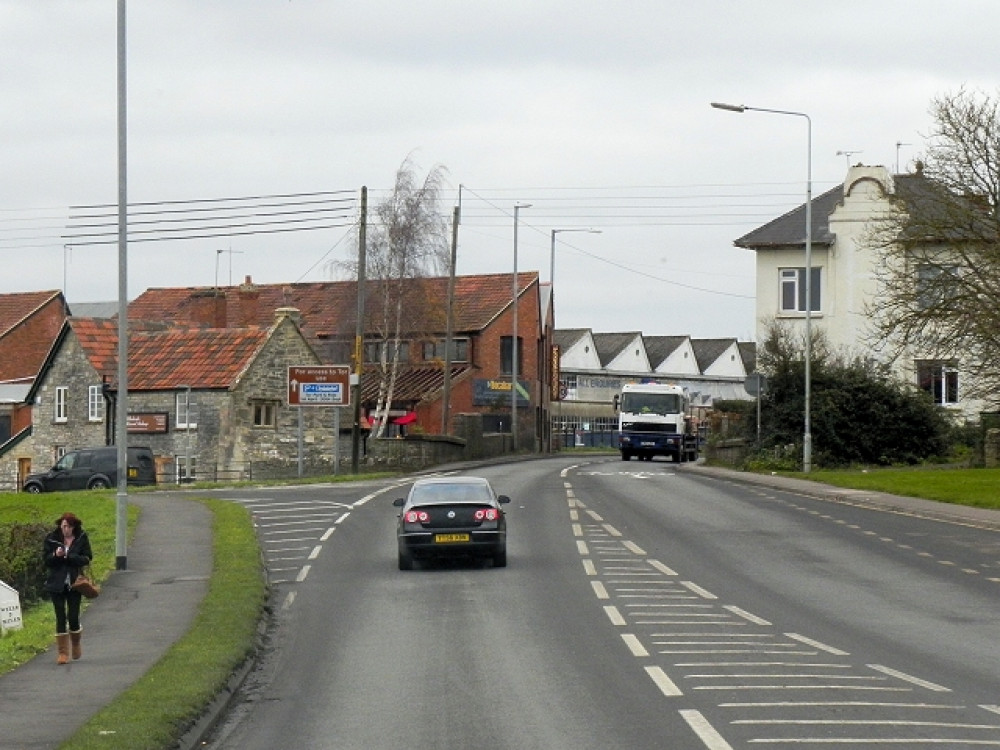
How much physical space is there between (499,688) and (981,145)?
95.0ft

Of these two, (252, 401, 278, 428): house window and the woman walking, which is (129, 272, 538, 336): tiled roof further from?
the woman walking

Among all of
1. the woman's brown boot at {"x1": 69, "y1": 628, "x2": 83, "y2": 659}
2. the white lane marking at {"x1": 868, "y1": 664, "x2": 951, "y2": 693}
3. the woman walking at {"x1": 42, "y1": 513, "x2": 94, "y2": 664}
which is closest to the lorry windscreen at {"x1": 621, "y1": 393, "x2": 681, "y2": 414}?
the woman walking at {"x1": 42, "y1": 513, "x2": 94, "y2": 664}

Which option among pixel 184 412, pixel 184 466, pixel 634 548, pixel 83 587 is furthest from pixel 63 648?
pixel 184 412

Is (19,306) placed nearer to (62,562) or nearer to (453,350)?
(453,350)

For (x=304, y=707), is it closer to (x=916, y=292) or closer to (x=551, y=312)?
(x=916, y=292)

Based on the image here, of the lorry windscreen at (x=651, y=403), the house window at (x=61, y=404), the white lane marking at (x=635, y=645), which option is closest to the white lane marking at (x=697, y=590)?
the white lane marking at (x=635, y=645)

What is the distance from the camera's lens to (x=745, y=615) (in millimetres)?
18328

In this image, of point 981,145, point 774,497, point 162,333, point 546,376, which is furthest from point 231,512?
point 546,376

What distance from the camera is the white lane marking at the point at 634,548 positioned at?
26.3 metres

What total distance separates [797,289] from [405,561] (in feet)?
131

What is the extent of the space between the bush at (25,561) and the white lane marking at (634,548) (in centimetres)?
1065

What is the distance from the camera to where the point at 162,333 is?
64.5 meters

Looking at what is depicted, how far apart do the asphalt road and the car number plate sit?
57 cm

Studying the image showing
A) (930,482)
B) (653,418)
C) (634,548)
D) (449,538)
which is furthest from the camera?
(653,418)
